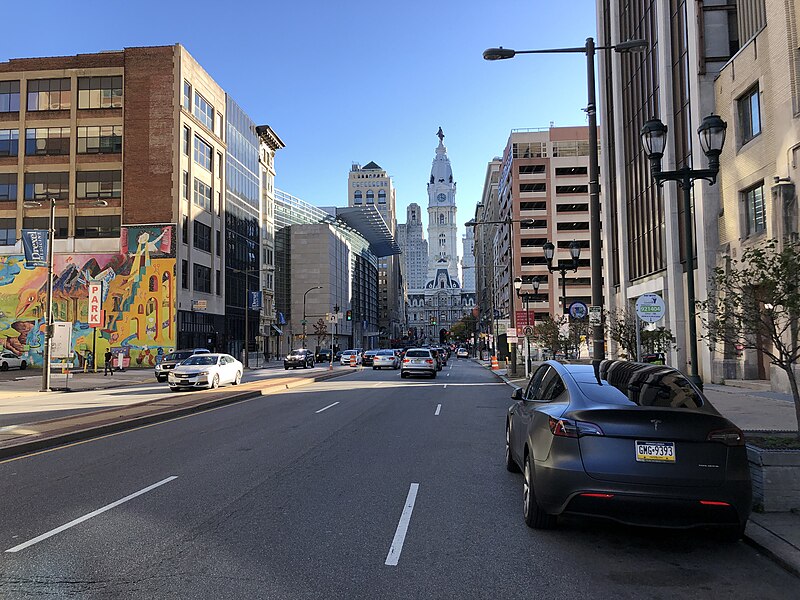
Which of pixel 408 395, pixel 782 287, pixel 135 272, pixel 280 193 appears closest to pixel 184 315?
pixel 135 272

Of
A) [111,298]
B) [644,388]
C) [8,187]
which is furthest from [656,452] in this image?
[8,187]

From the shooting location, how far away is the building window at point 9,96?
55.2 metres

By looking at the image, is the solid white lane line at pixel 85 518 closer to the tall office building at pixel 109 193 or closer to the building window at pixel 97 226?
the tall office building at pixel 109 193

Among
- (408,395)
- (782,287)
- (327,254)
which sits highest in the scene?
(327,254)

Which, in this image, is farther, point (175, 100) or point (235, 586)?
point (175, 100)

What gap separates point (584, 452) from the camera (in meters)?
5.34

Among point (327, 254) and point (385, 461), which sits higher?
point (327, 254)

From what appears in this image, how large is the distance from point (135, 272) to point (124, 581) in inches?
2050

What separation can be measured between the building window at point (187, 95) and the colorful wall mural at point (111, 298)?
11735 mm

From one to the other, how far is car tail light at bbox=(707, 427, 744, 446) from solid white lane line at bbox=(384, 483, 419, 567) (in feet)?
9.36

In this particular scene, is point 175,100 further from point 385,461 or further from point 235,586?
point 235,586

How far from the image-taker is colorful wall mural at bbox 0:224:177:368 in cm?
5178

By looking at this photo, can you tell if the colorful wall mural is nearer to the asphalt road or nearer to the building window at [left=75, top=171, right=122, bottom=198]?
the building window at [left=75, top=171, right=122, bottom=198]

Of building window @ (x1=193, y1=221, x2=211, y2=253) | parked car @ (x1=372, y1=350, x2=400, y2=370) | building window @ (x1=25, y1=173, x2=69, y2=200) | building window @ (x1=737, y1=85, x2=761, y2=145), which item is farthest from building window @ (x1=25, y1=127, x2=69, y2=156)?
building window @ (x1=737, y1=85, x2=761, y2=145)
